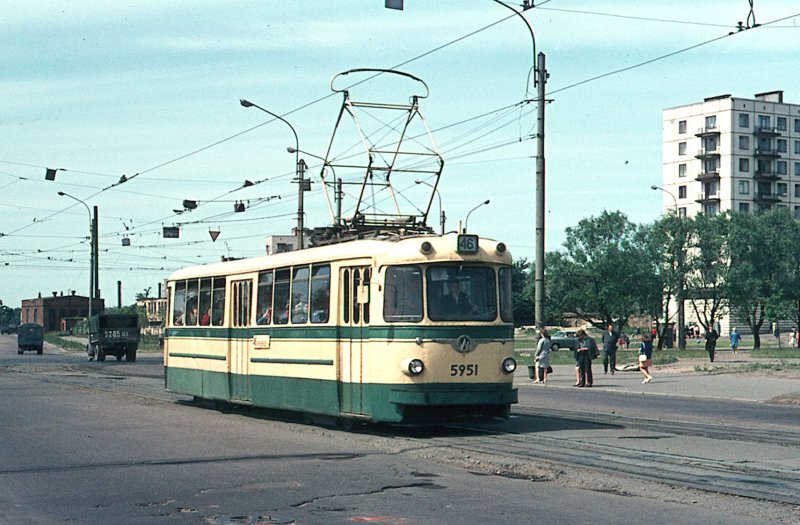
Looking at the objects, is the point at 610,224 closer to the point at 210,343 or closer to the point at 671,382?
the point at 671,382

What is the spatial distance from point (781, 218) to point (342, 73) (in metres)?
81.2

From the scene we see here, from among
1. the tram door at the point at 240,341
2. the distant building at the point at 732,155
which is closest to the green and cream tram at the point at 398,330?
the tram door at the point at 240,341

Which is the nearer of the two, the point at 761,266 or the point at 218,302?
the point at 218,302

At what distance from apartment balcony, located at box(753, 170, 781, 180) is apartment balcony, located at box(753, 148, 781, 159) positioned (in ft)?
5.86

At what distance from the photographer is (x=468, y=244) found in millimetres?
16141

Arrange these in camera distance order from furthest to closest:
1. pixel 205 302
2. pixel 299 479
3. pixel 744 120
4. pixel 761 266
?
pixel 744 120 → pixel 761 266 → pixel 205 302 → pixel 299 479

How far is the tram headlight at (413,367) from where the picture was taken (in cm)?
1552

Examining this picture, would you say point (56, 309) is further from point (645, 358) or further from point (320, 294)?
point (320, 294)

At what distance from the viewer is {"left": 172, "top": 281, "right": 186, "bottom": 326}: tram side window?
23109 millimetres

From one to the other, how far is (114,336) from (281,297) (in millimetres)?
43910

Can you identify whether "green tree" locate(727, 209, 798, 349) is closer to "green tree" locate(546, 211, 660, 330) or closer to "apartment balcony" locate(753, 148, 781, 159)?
"green tree" locate(546, 211, 660, 330)

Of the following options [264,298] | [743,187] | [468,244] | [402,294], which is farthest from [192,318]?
[743,187]

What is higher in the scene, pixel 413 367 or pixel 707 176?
pixel 707 176

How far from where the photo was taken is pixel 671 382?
33250 millimetres
